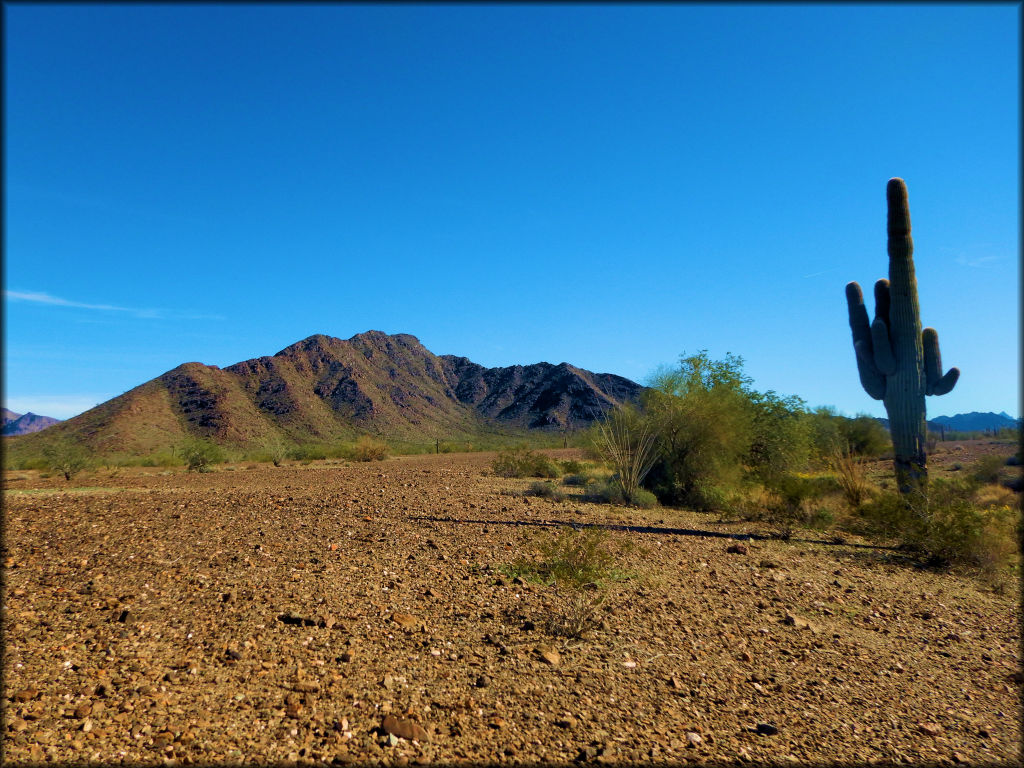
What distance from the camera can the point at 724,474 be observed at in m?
17.2

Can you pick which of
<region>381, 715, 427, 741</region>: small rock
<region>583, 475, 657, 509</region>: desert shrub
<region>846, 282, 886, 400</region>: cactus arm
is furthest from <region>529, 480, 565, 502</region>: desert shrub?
<region>381, 715, 427, 741</region>: small rock

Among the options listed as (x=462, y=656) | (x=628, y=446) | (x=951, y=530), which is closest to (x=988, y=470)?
→ (x=628, y=446)

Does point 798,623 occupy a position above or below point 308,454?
below

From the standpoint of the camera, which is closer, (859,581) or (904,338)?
(859,581)

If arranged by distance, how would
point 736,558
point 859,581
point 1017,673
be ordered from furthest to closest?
point 736,558
point 859,581
point 1017,673

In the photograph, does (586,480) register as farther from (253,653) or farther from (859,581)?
(253,653)

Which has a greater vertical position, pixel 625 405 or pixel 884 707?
pixel 625 405

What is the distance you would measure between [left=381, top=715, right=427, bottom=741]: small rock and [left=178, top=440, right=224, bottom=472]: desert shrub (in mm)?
24472

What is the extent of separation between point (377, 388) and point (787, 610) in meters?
75.4

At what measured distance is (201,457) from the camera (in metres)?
25.2

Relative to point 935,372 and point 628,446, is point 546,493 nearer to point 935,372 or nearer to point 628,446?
point 628,446

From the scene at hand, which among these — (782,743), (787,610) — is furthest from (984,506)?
(782,743)

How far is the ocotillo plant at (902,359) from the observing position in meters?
15.1

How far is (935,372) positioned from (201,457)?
27.0m
